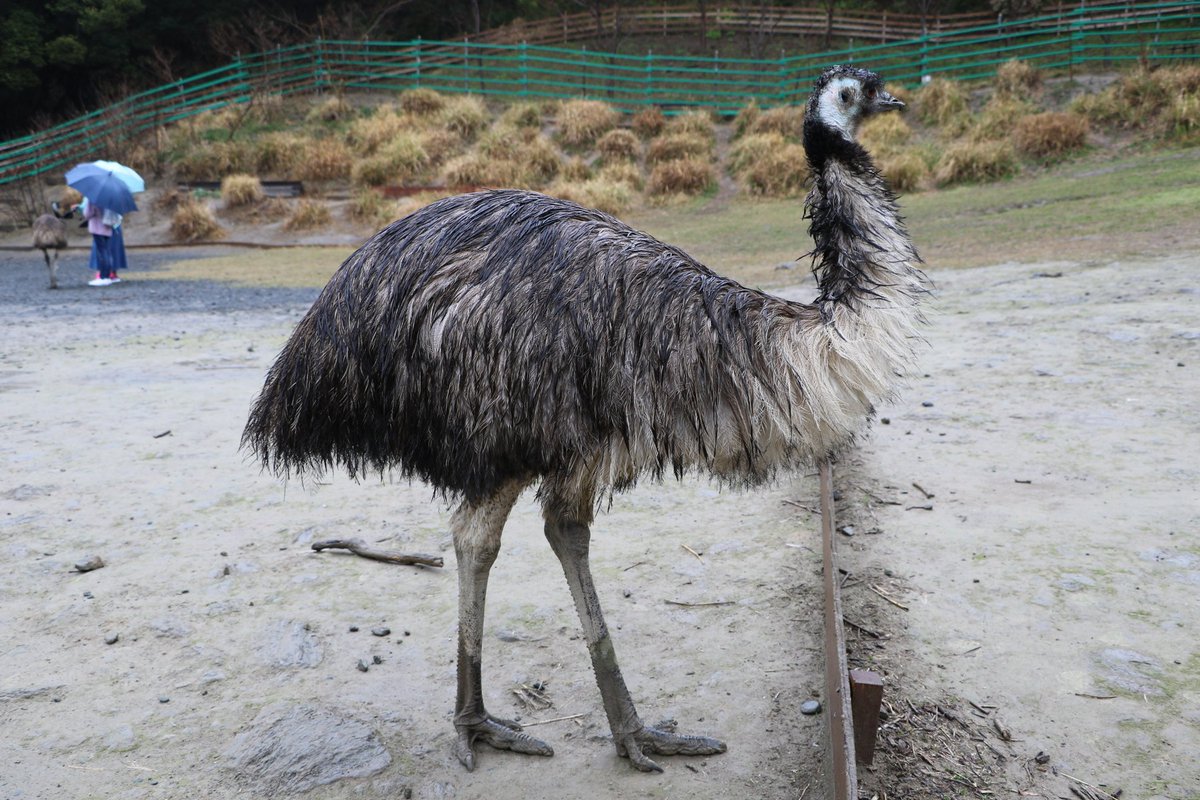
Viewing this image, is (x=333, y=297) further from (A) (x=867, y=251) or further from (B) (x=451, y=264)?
(A) (x=867, y=251)

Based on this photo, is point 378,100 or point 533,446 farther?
point 378,100

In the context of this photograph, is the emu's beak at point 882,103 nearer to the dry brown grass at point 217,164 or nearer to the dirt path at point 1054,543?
the dirt path at point 1054,543

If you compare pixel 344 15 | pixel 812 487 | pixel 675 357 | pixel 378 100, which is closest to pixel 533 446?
pixel 675 357

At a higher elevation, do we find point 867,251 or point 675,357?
point 867,251

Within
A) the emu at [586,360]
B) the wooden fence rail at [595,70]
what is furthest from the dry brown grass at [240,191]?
the emu at [586,360]

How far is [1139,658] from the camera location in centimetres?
284

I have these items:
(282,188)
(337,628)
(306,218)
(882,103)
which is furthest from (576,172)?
(882,103)

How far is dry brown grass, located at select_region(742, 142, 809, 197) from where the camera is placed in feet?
50.0

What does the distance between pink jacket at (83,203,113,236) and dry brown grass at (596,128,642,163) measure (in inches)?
316

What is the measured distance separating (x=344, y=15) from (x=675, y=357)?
1030 inches

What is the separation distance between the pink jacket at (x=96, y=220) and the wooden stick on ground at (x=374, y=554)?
971 centimetres

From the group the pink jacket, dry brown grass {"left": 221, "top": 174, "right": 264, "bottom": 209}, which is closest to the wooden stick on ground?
the pink jacket

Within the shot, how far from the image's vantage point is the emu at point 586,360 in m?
2.36

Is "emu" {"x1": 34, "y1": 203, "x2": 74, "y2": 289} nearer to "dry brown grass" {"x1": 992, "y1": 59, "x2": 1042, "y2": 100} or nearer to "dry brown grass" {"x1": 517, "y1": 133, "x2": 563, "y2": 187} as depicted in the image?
"dry brown grass" {"x1": 517, "y1": 133, "x2": 563, "y2": 187}
